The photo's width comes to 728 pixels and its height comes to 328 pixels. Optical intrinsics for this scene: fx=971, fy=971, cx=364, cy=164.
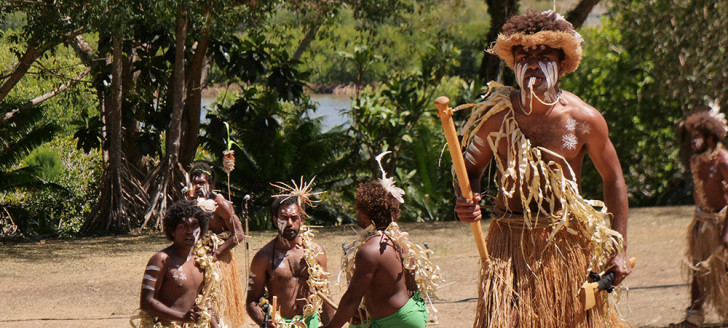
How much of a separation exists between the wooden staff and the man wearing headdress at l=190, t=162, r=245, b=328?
2.65 meters

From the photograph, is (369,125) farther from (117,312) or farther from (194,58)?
(117,312)

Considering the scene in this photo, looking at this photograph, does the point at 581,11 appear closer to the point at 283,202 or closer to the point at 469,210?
the point at 283,202

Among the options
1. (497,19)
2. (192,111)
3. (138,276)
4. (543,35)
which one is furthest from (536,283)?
(497,19)

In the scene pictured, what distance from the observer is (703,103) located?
15477mm

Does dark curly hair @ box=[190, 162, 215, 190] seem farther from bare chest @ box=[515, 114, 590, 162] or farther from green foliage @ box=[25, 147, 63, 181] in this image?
green foliage @ box=[25, 147, 63, 181]

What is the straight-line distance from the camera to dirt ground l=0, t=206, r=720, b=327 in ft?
24.2

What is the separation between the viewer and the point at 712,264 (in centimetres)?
676

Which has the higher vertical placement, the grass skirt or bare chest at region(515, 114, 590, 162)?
bare chest at region(515, 114, 590, 162)

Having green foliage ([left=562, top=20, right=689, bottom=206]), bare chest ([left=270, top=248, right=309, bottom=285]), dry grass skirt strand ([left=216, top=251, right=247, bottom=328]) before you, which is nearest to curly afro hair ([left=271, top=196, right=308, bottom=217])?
bare chest ([left=270, top=248, right=309, bottom=285])

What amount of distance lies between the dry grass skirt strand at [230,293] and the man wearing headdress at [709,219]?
120 inches

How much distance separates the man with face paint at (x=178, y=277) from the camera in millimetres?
4539

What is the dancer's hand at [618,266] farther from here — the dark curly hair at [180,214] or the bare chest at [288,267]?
the dark curly hair at [180,214]

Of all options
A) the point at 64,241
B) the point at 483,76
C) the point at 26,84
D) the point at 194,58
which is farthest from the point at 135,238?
the point at 483,76

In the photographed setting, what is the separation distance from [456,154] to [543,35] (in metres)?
0.71
